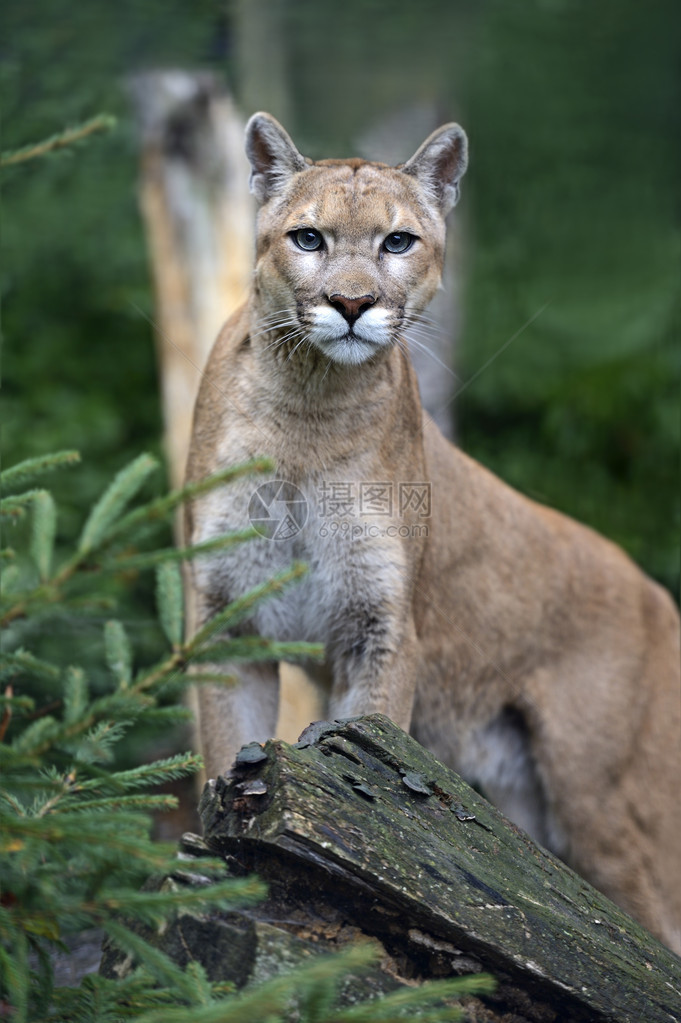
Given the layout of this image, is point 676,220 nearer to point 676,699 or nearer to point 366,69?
point 366,69

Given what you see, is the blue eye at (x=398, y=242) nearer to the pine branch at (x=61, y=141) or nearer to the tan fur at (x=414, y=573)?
the tan fur at (x=414, y=573)

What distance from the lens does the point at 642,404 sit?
894 cm

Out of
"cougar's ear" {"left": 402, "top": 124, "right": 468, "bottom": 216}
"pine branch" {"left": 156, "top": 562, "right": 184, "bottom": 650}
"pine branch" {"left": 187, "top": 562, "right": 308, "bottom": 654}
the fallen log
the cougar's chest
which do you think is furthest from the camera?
"cougar's ear" {"left": 402, "top": 124, "right": 468, "bottom": 216}

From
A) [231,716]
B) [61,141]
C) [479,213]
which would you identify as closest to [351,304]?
[61,141]

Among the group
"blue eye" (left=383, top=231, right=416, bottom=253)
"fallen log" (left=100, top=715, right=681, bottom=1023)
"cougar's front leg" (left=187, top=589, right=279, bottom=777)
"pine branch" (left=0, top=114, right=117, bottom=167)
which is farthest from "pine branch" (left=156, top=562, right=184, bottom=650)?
"blue eye" (left=383, top=231, right=416, bottom=253)

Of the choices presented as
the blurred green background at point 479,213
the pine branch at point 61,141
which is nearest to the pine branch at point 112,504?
the pine branch at point 61,141

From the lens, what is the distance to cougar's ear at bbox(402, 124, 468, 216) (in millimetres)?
4250

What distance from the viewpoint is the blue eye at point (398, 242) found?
3.99 m

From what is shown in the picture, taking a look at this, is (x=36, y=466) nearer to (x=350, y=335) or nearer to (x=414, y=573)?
(x=350, y=335)

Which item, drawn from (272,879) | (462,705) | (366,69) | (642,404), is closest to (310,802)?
(272,879)

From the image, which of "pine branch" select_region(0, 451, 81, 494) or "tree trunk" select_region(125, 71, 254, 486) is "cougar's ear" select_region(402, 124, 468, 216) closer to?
"pine branch" select_region(0, 451, 81, 494)

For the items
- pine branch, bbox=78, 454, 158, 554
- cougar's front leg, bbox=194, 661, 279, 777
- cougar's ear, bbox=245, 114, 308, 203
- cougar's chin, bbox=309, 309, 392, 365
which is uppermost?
cougar's ear, bbox=245, 114, 308, 203

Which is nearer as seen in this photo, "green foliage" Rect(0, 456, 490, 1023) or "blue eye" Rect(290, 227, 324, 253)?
"green foliage" Rect(0, 456, 490, 1023)

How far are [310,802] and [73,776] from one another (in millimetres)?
659
